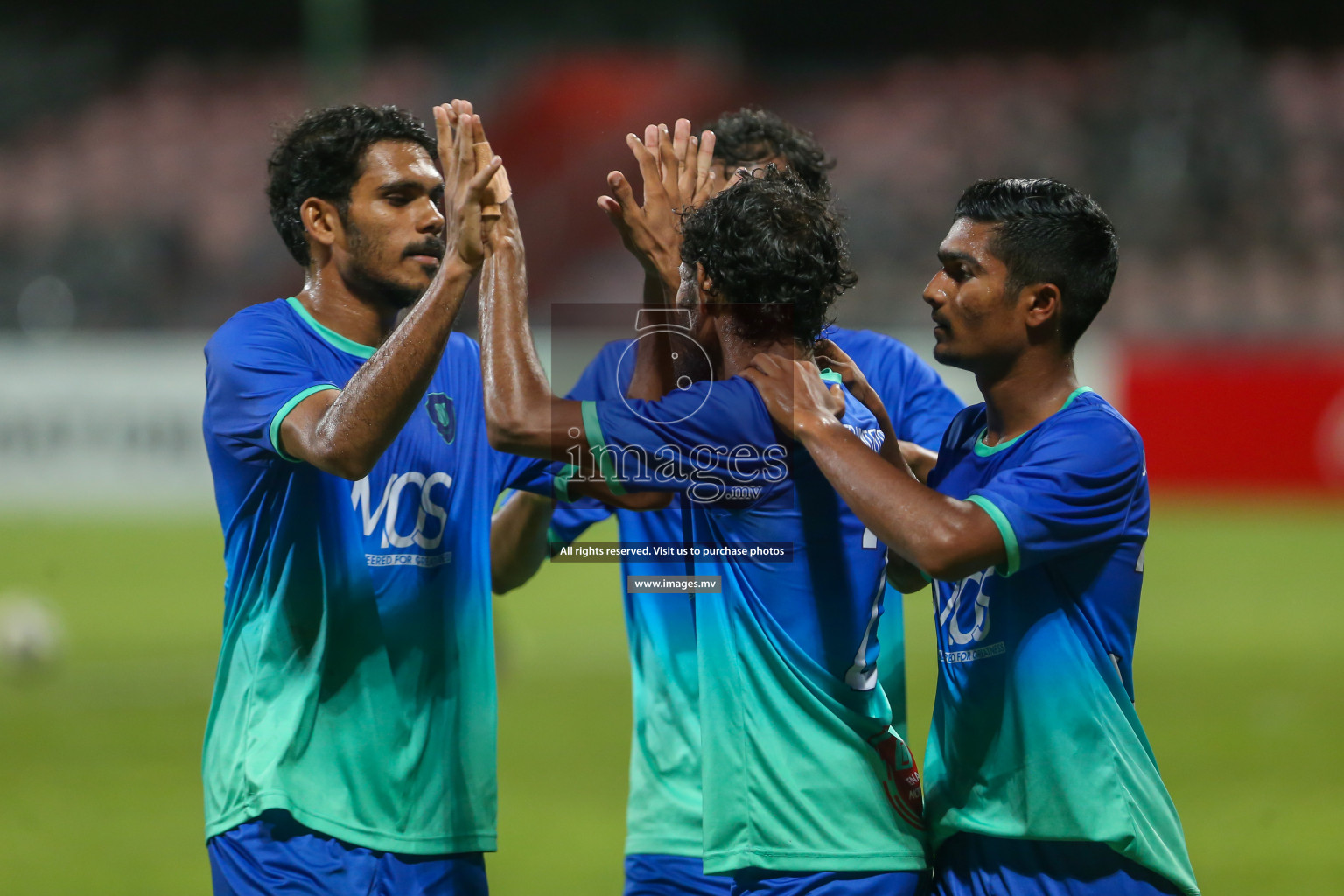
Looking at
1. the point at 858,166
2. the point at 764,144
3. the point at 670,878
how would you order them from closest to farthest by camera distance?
1. the point at 670,878
2. the point at 764,144
3. the point at 858,166

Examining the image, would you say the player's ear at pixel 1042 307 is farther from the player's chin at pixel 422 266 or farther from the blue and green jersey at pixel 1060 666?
the player's chin at pixel 422 266

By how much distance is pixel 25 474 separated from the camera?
1734 cm

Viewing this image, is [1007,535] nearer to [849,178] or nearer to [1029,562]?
[1029,562]

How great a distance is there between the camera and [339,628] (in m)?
3.10

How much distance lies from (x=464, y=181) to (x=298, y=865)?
1417mm

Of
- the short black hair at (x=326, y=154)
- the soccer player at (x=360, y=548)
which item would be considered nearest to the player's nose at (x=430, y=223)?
the soccer player at (x=360, y=548)

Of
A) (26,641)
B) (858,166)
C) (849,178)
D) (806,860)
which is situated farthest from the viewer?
(858,166)

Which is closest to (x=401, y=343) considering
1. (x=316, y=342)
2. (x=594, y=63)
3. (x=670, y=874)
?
(x=316, y=342)

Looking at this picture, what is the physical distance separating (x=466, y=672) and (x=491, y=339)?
0.89 m

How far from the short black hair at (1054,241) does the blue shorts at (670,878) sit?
1.47m

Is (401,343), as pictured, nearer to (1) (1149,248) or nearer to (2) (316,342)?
(2) (316,342)

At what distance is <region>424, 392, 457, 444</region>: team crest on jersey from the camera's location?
3.28m

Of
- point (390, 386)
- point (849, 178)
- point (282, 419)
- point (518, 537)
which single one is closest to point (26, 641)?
point (518, 537)

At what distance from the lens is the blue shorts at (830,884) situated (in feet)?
8.74
